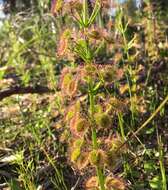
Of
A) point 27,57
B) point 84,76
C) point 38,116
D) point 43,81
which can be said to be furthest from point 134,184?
point 27,57

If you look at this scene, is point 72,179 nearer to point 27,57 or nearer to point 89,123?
point 89,123

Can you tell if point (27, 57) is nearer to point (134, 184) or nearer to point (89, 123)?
point (134, 184)

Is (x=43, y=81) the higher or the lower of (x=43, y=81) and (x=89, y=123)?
the lower

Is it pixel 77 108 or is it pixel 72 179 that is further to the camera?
pixel 72 179

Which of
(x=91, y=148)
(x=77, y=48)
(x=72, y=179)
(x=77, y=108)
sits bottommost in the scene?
(x=72, y=179)

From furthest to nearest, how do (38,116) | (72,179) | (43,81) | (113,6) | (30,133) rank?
(43,81) < (38,116) < (30,133) < (72,179) < (113,6)

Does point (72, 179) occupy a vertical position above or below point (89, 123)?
below

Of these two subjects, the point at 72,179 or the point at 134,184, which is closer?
the point at 134,184

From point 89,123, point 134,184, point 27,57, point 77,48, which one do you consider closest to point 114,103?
point 89,123

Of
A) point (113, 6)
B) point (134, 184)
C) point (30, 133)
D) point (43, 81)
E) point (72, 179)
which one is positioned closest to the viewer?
point (113, 6)
